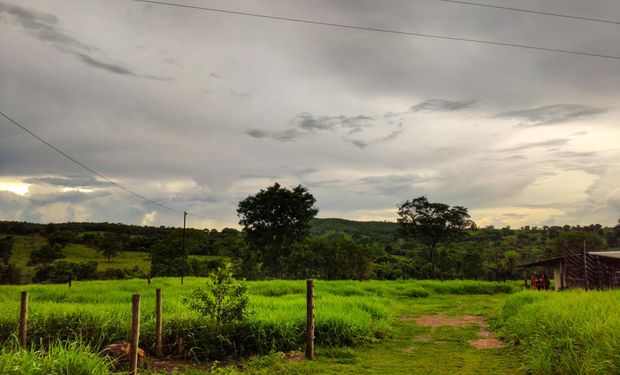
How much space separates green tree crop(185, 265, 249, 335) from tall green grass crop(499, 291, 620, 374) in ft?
24.9

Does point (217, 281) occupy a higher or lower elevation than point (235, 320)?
higher

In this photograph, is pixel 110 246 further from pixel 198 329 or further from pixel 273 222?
pixel 198 329

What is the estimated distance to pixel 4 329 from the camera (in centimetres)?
1263

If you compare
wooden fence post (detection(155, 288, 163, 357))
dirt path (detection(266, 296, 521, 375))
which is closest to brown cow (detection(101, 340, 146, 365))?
wooden fence post (detection(155, 288, 163, 357))

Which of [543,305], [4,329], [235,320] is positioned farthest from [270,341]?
[543,305]

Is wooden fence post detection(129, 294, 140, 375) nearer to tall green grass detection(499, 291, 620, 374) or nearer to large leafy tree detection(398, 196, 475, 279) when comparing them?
tall green grass detection(499, 291, 620, 374)

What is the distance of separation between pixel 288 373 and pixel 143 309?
22.1ft

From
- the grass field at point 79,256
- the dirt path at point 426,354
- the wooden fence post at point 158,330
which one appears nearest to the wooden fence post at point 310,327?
the dirt path at point 426,354

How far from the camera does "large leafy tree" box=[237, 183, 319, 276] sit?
56.6 meters

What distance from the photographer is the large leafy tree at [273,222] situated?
56.6 metres

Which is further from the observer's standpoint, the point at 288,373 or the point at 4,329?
the point at 4,329

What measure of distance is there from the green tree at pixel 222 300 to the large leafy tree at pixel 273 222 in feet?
144

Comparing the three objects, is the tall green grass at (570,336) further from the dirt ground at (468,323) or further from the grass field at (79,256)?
the grass field at (79,256)

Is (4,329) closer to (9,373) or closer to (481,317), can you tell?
(9,373)
